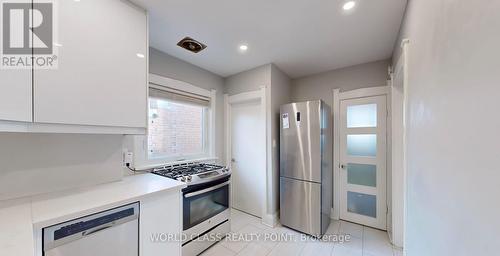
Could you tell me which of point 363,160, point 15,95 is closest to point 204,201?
point 15,95

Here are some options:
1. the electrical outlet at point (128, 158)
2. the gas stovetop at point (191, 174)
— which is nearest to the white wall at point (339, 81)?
the gas stovetop at point (191, 174)

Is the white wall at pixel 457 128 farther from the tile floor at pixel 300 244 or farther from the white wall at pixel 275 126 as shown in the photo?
the white wall at pixel 275 126

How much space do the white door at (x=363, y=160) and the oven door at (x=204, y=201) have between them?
1.82 metres

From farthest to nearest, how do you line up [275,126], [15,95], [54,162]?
[275,126]
[54,162]
[15,95]

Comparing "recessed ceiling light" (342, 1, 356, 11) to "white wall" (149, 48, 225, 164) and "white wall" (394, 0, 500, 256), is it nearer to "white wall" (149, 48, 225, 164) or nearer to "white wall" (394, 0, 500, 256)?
"white wall" (394, 0, 500, 256)

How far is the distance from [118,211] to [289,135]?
6.59 feet

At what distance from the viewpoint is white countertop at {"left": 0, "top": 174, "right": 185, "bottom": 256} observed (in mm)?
723

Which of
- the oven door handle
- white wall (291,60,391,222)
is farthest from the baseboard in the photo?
white wall (291,60,391,222)

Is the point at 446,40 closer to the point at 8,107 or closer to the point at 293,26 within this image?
the point at 293,26

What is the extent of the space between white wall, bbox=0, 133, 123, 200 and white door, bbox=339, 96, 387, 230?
2910 millimetres

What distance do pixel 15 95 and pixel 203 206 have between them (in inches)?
64.8

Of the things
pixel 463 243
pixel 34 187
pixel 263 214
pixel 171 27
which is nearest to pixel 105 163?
pixel 34 187

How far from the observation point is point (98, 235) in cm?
112

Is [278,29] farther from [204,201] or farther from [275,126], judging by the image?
[204,201]
